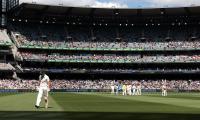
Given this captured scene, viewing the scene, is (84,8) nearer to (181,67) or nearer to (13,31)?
(13,31)

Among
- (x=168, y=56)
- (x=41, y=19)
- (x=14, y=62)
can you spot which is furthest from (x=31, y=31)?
(x=168, y=56)

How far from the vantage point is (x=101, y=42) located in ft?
364

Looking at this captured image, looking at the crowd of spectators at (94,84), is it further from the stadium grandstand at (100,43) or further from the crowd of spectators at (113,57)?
the crowd of spectators at (113,57)

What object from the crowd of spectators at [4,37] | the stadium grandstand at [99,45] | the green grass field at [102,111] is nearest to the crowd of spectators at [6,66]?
the stadium grandstand at [99,45]

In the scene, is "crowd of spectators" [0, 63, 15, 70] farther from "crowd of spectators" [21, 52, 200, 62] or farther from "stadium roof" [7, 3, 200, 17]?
"stadium roof" [7, 3, 200, 17]

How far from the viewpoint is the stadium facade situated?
4099 inches

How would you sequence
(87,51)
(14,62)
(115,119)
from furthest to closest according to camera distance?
(87,51), (14,62), (115,119)

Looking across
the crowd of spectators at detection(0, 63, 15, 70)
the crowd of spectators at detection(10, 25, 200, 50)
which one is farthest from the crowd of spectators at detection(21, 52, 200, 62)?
the crowd of spectators at detection(0, 63, 15, 70)

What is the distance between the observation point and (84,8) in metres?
103

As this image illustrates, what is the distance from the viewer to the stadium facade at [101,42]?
104125 millimetres

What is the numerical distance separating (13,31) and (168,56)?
40.1 m

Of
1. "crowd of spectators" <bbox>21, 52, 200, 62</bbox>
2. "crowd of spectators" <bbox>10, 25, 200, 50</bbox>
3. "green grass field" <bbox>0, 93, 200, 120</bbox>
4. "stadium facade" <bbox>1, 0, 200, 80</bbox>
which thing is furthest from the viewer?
"crowd of spectators" <bbox>10, 25, 200, 50</bbox>

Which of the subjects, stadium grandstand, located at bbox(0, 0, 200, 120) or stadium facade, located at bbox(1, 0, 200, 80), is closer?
stadium grandstand, located at bbox(0, 0, 200, 120)

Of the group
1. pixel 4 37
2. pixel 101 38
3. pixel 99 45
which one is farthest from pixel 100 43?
pixel 4 37
